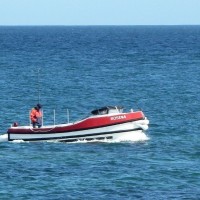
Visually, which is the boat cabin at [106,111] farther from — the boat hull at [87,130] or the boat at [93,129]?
the boat hull at [87,130]

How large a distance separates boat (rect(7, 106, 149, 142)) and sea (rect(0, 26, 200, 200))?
49cm

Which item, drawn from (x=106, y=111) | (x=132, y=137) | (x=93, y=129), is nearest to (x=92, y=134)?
(x=93, y=129)

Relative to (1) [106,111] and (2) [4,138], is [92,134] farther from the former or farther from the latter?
(2) [4,138]

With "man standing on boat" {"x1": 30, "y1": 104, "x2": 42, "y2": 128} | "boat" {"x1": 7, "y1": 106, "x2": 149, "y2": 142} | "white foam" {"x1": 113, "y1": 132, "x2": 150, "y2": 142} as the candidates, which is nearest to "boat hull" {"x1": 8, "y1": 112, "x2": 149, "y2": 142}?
"boat" {"x1": 7, "y1": 106, "x2": 149, "y2": 142}

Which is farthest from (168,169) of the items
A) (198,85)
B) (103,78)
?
(103,78)

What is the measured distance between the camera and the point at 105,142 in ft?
167

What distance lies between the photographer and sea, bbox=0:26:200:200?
39.7m

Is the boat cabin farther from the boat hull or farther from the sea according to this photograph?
the sea

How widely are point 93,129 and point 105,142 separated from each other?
1.07 m

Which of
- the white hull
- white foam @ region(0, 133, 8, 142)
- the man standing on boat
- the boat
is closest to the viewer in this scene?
the boat

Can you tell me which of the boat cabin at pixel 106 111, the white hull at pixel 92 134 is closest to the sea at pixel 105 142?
the white hull at pixel 92 134

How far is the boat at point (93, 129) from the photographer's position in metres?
50.3

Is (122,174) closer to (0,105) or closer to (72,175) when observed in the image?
(72,175)

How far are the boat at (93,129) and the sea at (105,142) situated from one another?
19.5 inches
